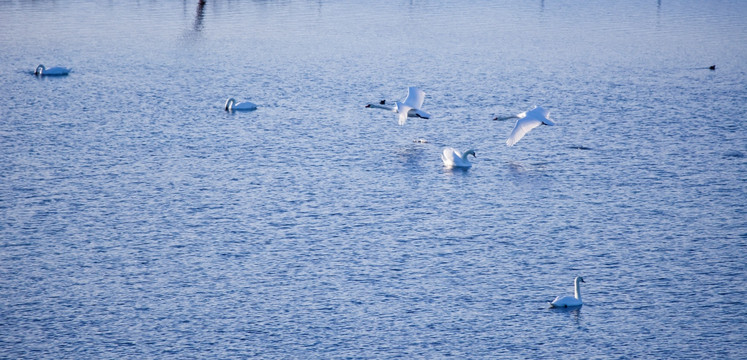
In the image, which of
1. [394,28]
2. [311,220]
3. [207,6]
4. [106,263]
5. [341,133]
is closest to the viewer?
[106,263]

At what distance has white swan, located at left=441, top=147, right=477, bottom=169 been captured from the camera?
1148 inches

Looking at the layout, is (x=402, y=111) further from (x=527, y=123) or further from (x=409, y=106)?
(x=527, y=123)

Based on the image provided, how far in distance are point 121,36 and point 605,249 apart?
1543 inches

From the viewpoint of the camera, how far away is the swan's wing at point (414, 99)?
3428cm

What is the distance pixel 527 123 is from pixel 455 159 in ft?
12.3

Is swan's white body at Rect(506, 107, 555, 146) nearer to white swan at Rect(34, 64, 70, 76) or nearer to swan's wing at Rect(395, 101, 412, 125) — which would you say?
swan's wing at Rect(395, 101, 412, 125)

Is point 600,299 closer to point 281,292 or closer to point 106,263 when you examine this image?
point 281,292

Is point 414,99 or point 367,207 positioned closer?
point 367,207

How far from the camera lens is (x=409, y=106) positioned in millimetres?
33812

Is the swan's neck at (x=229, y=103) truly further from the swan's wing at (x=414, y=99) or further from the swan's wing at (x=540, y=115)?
the swan's wing at (x=540, y=115)

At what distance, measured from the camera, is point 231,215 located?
25.2 m

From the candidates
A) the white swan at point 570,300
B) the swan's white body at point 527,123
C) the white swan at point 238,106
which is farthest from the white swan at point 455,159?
the white swan at point 238,106

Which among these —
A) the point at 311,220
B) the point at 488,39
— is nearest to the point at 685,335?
the point at 311,220

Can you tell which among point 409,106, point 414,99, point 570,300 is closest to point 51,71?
point 414,99
